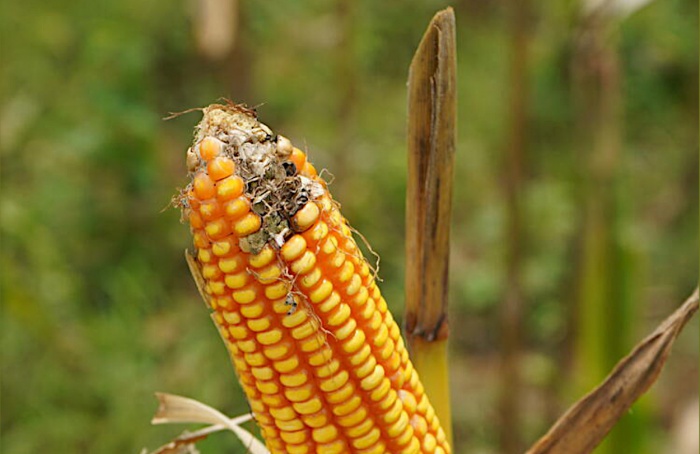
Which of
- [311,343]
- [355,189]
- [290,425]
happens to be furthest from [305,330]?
[355,189]

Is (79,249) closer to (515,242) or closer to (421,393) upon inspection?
(515,242)

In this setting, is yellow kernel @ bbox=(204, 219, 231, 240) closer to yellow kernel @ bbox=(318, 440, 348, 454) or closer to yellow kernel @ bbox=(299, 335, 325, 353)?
yellow kernel @ bbox=(299, 335, 325, 353)

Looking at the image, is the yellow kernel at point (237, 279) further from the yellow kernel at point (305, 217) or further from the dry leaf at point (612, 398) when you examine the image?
the dry leaf at point (612, 398)

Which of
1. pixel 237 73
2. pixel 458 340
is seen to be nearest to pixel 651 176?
pixel 458 340

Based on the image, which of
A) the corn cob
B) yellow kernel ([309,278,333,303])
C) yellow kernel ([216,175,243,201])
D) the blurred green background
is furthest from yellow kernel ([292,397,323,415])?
the blurred green background

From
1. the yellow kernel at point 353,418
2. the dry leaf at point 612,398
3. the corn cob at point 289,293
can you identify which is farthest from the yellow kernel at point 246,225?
the dry leaf at point 612,398

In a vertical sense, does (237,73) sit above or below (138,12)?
below
